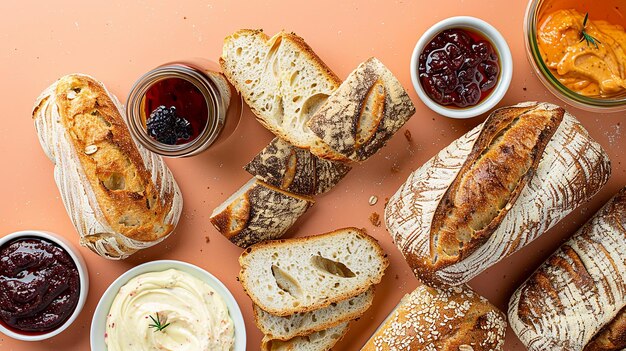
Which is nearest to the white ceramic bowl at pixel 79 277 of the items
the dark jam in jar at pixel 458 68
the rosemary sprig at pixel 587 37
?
the dark jam in jar at pixel 458 68

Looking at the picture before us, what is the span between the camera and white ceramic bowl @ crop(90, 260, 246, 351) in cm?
307

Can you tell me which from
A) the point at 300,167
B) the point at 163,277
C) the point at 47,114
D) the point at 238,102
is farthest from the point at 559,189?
the point at 47,114

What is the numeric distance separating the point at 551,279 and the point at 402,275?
2.12ft

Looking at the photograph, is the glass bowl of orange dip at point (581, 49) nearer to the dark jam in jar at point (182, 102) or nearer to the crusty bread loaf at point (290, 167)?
the crusty bread loaf at point (290, 167)

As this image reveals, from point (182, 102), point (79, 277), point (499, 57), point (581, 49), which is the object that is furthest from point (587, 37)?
point (79, 277)

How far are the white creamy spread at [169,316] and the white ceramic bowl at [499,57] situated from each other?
48.6 inches

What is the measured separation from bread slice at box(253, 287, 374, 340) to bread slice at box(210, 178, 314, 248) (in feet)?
1.10

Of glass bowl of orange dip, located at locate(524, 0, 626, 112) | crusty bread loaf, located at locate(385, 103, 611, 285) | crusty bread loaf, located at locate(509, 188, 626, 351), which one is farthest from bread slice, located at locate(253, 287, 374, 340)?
glass bowl of orange dip, located at locate(524, 0, 626, 112)

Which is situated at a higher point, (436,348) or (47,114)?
(47,114)

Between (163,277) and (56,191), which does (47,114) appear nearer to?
(56,191)

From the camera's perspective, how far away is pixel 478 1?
3.15 metres

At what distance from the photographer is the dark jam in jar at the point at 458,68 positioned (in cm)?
288

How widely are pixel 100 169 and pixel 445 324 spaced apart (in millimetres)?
1530

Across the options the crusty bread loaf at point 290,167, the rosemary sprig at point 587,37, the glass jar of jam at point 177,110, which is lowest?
the crusty bread loaf at point 290,167
